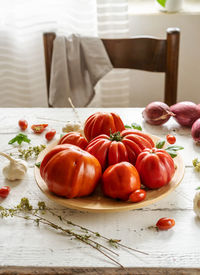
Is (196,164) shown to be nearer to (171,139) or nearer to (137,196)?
(171,139)

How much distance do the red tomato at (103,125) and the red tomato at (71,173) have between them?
0.59 feet

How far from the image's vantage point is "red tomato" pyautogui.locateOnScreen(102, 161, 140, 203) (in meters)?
0.78

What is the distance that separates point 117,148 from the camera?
33.5 inches

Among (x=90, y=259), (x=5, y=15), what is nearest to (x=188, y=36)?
(x=5, y=15)

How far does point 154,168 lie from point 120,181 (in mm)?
84

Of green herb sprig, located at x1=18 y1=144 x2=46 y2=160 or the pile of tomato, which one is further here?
green herb sprig, located at x1=18 y1=144 x2=46 y2=160

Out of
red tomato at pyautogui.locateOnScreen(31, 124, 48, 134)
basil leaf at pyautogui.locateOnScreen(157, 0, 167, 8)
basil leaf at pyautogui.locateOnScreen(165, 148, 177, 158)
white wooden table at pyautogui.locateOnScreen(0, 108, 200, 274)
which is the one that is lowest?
white wooden table at pyautogui.locateOnScreen(0, 108, 200, 274)

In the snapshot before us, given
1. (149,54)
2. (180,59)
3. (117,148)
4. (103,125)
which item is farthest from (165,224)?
(180,59)

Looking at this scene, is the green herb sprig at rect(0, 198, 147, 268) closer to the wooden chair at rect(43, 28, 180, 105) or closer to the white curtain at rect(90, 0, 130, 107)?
the wooden chair at rect(43, 28, 180, 105)

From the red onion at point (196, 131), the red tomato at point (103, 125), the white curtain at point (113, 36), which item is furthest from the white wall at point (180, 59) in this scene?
the red tomato at point (103, 125)

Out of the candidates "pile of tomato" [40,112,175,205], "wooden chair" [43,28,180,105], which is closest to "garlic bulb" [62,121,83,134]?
"pile of tomato" [40,112,175,205]

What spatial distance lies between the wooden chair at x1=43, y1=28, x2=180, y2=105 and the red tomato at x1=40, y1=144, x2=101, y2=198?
844 millimetres

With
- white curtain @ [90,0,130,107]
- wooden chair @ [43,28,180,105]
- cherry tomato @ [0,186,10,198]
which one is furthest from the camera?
white curtain @ [90,0,130,107]

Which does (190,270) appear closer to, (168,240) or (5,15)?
(168,240)
